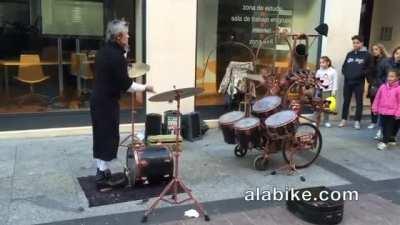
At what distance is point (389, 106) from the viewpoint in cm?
734

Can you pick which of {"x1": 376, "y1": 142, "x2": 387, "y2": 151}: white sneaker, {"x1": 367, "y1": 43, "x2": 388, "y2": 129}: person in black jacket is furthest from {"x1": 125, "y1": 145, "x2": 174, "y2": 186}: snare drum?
{"x1": 367, "y1": 43, "x2": 388, "y2": 129}: person in black jacket

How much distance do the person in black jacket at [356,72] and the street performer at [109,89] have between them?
191 inches

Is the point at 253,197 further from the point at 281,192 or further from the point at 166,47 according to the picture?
the point at 166,47

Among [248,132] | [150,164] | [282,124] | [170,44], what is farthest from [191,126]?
[150,164]

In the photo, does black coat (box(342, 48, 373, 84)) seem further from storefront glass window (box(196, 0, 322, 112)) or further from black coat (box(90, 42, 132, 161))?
black coat (box(90, 42, 132, 161))

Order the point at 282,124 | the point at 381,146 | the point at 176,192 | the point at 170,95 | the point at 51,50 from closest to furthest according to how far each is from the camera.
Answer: the point at 170,95 → the point at 176,192 → the point at 282,124 → the point at 381,146 → the point at 51,50

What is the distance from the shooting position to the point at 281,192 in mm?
5438

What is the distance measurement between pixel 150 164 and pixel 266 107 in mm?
1700

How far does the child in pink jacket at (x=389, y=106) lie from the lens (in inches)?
287

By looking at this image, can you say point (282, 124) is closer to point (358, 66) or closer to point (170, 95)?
point (170, 95)

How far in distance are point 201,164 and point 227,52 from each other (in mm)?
3058

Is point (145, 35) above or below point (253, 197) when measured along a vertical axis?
above

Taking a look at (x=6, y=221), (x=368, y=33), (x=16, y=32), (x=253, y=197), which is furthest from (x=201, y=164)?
(x=368, y=33)

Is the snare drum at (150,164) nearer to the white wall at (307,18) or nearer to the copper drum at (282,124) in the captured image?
the copper drum at (282,124)
